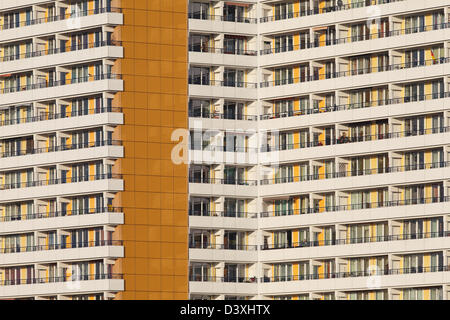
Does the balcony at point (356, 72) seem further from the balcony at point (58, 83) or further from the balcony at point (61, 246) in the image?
the balcony at point (61, 246)

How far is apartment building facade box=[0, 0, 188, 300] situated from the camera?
15575 cm

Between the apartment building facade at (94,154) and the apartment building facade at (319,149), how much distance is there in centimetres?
256

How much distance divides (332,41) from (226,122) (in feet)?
42.0

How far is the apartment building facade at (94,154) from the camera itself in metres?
156

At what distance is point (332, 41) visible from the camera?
159m

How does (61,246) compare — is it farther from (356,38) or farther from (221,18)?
(356,38)

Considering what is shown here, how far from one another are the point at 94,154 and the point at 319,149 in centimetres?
2141

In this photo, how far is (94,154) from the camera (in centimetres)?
15750

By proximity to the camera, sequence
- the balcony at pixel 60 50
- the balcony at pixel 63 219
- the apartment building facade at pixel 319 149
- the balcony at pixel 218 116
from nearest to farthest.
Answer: the apartment building facade at pixel 319 149
the balcony at pixel 63 219
the balcony at pixel 60 50
the balcony at pixel 218 116

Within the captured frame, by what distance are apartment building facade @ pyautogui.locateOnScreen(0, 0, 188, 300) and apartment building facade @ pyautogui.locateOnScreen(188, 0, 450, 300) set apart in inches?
101

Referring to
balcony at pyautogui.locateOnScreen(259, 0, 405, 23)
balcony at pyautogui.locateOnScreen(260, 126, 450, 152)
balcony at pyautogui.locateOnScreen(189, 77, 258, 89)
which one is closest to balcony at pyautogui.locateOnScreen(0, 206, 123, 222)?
balcony at pyautogui.locateOnScreen(189, 77, 258, 89)

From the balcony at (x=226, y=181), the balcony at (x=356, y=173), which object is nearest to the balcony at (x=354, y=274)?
Answer: the balcony at (x=356, y=173)
